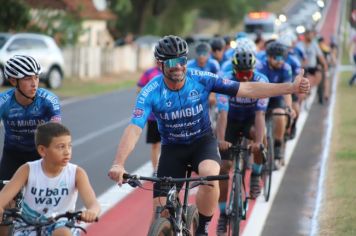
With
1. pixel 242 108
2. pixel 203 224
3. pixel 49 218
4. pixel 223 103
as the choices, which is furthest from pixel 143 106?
pixel 242 108

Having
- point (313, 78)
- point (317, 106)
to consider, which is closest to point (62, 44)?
point (317, 106)

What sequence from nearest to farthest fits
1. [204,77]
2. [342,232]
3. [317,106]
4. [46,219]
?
1. [46,219]
2. [204,77]
3. [342,232]
4. [317,106]

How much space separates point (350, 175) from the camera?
14.8m

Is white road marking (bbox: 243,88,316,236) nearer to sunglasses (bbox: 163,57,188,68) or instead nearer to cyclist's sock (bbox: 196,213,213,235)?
cyclist's sock (bbox: 196,213,213,235)

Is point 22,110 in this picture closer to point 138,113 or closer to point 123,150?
point 138,113

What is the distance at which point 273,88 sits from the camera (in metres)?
8.11

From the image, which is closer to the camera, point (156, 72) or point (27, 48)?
point (156, 72)

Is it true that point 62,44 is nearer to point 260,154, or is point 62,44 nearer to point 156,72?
point 156,72

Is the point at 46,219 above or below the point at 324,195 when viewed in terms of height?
above

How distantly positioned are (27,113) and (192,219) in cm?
171

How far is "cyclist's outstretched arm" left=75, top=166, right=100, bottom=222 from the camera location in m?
6.33

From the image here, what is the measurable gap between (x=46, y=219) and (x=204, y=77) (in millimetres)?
2327

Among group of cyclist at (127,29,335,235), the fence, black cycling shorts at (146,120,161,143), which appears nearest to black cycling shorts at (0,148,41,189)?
group of cyclist at (127,29,335,235)

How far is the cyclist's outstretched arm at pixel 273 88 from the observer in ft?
25.7
